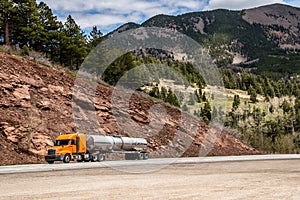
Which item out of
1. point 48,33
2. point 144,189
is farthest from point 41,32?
point 144,189

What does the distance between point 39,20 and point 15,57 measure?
1601cm

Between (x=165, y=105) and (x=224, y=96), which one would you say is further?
(x=224, y=96)

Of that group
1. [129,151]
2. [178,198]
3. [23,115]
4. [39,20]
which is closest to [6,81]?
[23,115]

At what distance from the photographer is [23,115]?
1341 inches

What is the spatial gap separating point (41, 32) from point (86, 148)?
90.5ft

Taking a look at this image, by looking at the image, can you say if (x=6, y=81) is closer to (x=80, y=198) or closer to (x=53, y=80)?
(x=53, y=80)

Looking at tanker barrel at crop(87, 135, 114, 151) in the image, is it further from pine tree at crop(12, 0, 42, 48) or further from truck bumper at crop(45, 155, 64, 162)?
pine tree at crop(12, 0, 42, 48)

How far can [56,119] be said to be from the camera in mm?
36438

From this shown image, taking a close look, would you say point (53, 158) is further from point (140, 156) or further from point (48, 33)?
point (48, 33)

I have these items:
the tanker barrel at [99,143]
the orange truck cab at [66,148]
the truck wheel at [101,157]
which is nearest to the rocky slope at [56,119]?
the orange truck cab at [66,148]

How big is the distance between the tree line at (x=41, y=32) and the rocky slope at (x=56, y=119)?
8.96 m

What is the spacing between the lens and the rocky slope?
32.0m

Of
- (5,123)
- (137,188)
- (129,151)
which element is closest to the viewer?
(137,188)

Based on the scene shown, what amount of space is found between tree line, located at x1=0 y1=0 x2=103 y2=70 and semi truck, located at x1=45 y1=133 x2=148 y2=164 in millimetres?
18971
